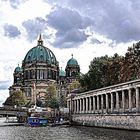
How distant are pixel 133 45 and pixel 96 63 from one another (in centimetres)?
3124

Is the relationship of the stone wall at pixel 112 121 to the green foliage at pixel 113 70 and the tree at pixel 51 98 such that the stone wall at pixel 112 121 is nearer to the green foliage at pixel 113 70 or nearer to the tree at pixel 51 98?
the green foliage at pixel 113 70

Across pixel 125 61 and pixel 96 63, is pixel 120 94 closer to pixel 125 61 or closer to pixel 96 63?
pixel 125 61

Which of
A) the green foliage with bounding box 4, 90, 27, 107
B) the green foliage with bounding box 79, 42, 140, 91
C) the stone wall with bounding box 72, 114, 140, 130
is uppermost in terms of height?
the green foliage with bounding box 79, 42, 140, 91

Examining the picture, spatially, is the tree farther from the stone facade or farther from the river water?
the river water

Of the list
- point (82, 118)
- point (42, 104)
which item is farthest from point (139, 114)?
point (42, 104)

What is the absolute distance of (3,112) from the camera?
414ft

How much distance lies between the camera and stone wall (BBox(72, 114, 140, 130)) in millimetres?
69938

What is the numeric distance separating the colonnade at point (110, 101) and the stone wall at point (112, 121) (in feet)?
3.47

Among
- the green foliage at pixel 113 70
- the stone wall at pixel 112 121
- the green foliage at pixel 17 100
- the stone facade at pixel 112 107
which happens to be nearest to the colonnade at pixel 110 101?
the stone facade at pixel 112 107

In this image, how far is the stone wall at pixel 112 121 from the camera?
69938mm

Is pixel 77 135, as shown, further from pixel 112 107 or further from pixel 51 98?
pixel 51 98

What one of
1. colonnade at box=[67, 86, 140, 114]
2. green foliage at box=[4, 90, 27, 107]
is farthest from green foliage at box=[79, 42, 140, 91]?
green foliage at box=[4, 90, 27, 107]

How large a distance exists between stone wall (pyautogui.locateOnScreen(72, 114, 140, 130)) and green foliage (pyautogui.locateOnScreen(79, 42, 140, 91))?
11.8 meters

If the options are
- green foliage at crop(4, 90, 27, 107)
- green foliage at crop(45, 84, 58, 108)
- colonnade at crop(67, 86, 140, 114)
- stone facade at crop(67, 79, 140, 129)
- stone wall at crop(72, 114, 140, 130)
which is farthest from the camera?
green foliage at crop(4, 90, 27, 107)
